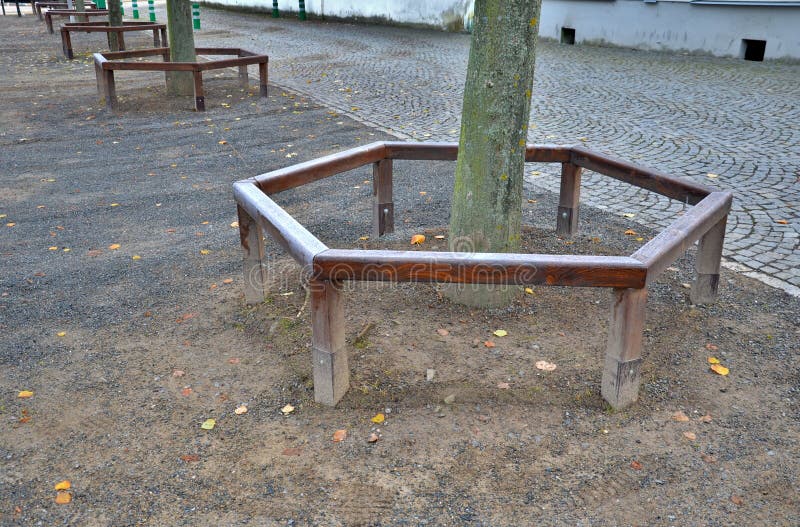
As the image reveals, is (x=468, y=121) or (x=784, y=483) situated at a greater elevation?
(x=468, y=121)

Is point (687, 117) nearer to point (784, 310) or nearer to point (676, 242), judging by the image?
point (784, 310)

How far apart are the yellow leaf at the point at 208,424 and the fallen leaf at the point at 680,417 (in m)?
1.99

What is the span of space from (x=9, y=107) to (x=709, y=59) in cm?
1196

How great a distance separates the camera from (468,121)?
403 centimetres

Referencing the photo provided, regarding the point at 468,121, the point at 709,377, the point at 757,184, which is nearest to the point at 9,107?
the point at 468,121

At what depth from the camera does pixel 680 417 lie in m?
3.26

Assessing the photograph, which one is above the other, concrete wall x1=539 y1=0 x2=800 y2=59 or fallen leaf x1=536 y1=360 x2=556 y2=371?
concrete wall x1=539 y1=0 x2=800 y2=59

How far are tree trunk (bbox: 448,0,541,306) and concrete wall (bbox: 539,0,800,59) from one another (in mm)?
11289

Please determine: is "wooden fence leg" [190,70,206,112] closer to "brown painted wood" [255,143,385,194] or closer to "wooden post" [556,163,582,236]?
"brown painted wood" [255,143,385,194]

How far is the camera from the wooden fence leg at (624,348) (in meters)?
3.08

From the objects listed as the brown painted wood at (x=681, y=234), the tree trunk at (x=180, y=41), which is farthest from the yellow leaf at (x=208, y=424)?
the tree trunk at (x=180, y=41)

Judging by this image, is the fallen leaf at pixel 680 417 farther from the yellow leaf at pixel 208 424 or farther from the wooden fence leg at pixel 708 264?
the yellow leaf at pixel 208 424

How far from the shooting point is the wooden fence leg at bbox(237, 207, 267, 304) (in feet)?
13.4

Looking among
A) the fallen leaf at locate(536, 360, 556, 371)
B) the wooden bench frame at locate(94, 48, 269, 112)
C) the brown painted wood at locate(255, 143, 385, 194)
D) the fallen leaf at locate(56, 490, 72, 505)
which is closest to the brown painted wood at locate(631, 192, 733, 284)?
the fallen leaf at locate(536, 360, 556, 371)
